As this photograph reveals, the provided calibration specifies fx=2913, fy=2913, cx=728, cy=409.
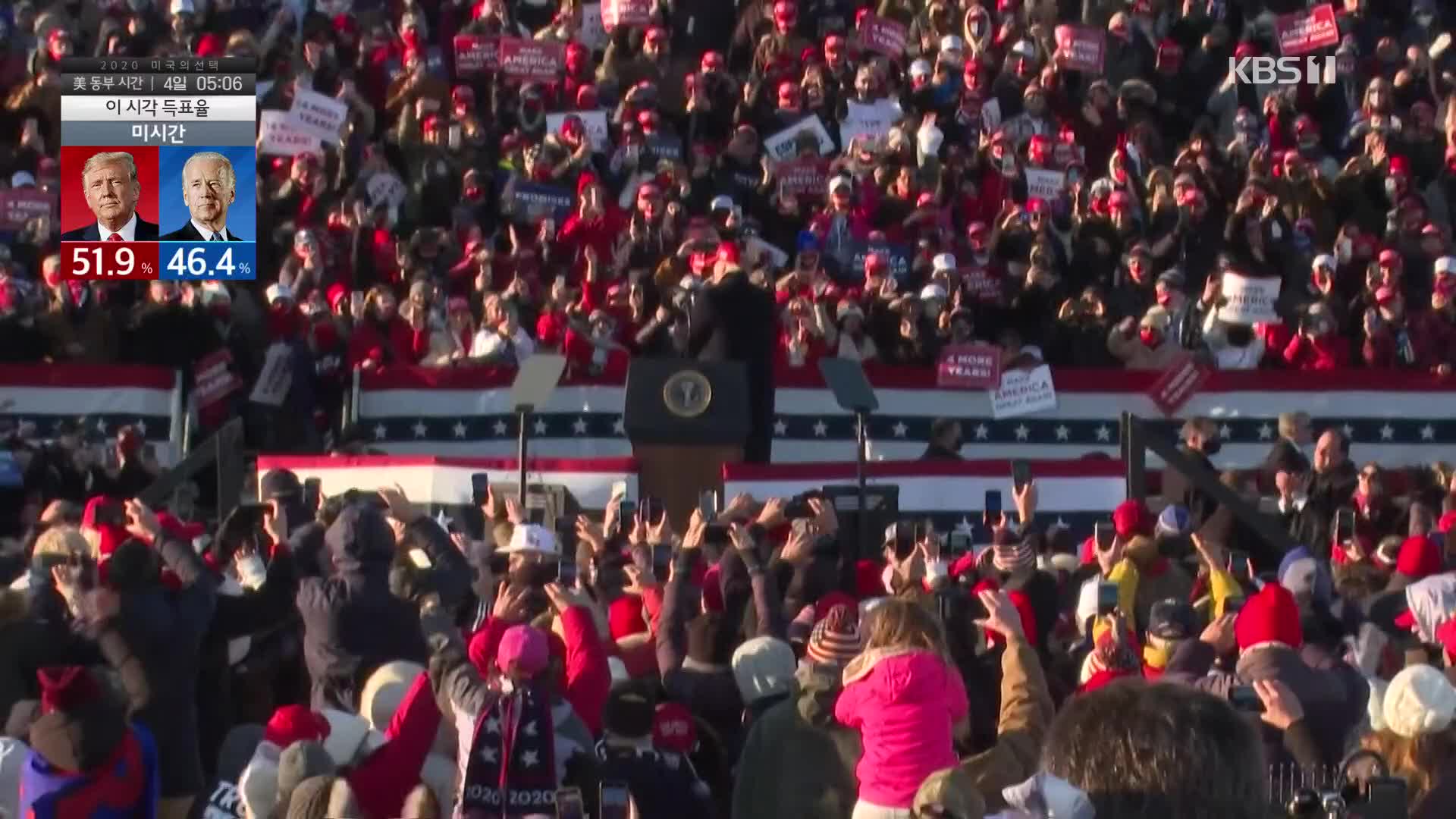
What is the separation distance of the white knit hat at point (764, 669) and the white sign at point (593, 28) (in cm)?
1329

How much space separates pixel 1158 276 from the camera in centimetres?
→ 1964

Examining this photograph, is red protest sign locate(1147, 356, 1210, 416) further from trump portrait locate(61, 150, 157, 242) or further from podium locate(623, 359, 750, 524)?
trump portrait locate(61, 150, 157, 242)

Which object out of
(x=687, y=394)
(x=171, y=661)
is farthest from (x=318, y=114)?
(x=171, y=661)

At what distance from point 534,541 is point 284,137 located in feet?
30.0

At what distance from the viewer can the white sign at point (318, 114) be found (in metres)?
19.7

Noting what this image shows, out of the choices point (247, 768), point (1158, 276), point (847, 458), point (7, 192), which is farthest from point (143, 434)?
point (247, 768)

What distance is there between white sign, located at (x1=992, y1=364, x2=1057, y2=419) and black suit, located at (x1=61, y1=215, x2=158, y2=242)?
5577 mm

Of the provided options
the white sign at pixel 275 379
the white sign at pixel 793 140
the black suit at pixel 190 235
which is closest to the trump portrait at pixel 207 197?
the black suit at pixel 190 235

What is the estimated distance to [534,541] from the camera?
36.9 ft

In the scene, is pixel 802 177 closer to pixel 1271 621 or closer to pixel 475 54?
pixel 475 54

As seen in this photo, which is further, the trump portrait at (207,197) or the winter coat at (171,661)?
the trump portrait at (207,197)

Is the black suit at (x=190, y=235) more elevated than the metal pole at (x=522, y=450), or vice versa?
the black suit at (x=190, y=235)
